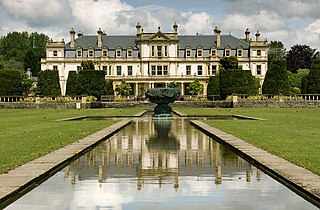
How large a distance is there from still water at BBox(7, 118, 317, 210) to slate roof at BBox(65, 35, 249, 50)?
2843 inches

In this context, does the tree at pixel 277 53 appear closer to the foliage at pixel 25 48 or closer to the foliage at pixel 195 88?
the foliage at pixel 195 88

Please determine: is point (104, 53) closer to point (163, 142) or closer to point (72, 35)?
point (72, 35)

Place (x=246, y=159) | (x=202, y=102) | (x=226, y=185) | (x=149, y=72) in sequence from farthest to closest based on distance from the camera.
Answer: (x=149, y=72), (x=202, y=102), (x=246, y=159), (x=226, y=185)

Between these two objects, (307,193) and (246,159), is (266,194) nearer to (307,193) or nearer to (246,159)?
(307,193)

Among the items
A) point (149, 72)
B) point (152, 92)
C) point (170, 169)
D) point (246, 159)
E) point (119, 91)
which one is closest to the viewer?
point (170, 169)

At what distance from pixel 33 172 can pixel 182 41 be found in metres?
76.6

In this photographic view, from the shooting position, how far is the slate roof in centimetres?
8369

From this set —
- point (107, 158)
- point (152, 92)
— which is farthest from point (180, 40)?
point (107, 158)

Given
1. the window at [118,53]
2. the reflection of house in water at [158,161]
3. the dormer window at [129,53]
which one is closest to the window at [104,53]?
the window at [118,53]

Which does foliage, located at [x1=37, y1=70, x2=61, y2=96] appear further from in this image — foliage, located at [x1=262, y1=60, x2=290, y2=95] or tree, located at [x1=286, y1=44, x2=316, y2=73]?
tree, located at [x1=286, y1=44, x2=316, y2=73]

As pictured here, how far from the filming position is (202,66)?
8288 cm

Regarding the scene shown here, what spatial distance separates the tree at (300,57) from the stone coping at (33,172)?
89.0 m

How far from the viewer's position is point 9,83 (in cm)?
5234

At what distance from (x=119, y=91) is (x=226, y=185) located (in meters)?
65.1
